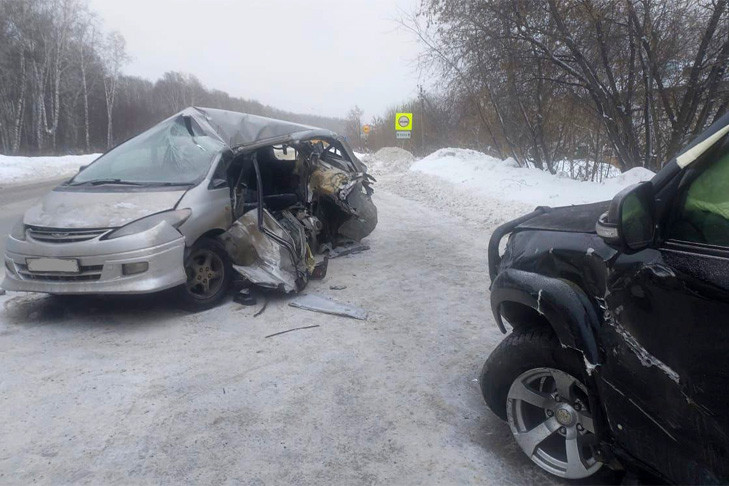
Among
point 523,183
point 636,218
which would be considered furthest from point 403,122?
point 636,218

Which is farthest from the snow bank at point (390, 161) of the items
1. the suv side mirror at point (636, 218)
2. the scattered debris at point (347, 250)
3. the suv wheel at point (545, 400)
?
the suv side mirror at point (636, 218)

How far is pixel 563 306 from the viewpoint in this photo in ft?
7.80

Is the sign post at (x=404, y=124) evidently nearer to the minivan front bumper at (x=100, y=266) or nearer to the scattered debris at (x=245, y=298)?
the scattered debris at (x=245, y=298)

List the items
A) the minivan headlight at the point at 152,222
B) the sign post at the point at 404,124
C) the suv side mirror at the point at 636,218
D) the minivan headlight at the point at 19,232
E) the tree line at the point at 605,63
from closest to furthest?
1. the suv side mirror at the point at 636,218
2. the minivan headlight at the point at 152,222
3. the minivan headlight at the point at 19,232
4. the tree line at the point at 605,63
5. the sign post at the point at 404,124

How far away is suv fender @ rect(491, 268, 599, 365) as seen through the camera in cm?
229

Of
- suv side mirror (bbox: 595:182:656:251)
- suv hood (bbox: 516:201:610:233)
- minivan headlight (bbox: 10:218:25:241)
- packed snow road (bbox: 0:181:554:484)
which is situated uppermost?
suv side mirror (bbox: 595:182:656:251)

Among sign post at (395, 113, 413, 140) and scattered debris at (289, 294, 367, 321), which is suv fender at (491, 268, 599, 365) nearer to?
scattered debris at (289, 294, 367, 321)

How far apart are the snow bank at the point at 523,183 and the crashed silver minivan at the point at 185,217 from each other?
5.36 m

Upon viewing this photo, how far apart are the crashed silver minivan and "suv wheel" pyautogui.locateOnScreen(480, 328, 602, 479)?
9.80ft

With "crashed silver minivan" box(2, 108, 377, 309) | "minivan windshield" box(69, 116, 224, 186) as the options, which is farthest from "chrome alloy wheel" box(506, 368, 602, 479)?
"minivan windshield" box(69, 116, 224, 186)

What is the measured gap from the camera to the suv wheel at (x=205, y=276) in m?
5.02

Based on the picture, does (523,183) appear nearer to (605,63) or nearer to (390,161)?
(605,63)

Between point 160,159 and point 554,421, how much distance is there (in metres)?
4.81

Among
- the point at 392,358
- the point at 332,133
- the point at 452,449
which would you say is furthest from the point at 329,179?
the point at 452,449
